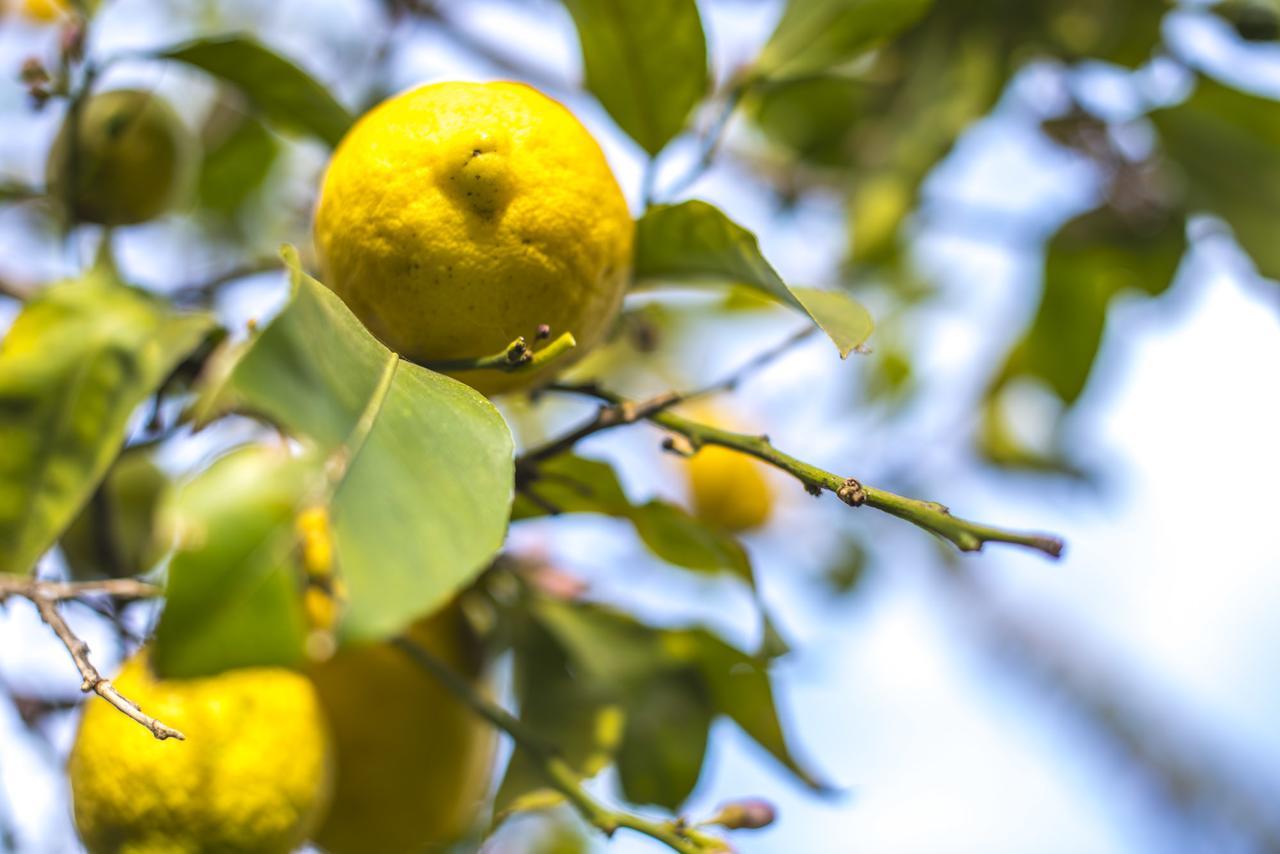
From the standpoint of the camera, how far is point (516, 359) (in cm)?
57

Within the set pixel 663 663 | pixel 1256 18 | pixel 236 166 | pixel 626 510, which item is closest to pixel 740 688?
pixel 663 663

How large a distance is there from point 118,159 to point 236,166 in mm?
382

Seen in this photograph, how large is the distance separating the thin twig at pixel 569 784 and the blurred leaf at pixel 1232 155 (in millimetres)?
804

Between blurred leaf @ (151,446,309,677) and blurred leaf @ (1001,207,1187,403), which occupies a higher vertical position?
blurred leaf @ (151,446,309,677)

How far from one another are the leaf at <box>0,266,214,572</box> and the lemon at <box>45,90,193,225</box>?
0.64 ft

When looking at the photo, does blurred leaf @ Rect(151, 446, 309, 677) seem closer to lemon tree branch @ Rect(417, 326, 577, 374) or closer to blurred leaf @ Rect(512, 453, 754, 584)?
lemon tree branch @ Rect(417, 326, 577, 374)

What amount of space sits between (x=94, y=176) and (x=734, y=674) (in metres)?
0.65

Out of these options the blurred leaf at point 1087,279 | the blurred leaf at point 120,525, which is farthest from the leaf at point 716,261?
the blurred leaf at point 1087,279

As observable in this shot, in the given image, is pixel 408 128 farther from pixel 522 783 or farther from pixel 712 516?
pixel 712 516

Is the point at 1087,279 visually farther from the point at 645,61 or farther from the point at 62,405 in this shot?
the point at 62,405

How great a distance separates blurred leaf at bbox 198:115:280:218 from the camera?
1.20 m

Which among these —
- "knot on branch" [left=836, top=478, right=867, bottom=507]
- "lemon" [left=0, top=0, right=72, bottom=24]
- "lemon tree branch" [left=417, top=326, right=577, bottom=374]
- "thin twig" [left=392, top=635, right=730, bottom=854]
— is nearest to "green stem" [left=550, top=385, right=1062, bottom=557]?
"knot on branch" [left=836, top=478, right=867, bottom=507]

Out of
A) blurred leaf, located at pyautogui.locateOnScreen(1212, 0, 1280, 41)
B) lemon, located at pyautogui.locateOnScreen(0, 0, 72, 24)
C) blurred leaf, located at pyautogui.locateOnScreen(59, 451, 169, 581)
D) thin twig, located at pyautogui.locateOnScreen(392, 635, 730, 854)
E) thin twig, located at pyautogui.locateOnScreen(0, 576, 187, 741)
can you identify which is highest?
blurred leaf, located at pyautogui.locateOnScreen(1212, 0, 1280, 41)

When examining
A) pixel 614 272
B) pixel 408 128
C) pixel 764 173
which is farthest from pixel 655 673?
pixel 764 173
